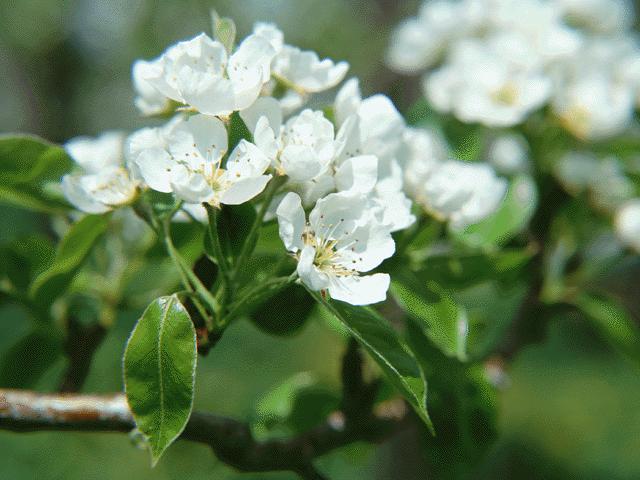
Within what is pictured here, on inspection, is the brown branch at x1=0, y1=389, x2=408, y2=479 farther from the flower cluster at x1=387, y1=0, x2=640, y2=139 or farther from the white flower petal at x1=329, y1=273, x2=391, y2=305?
the flower cluster at x1=387, y1=0, x2=640, y2=139

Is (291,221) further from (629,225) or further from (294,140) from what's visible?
(629,225)

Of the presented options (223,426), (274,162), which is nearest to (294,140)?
(274,162)

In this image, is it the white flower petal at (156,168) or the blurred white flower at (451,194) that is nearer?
the white flower petal at (156,168)

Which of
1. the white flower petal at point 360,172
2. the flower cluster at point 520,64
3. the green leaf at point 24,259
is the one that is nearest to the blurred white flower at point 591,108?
the flower cluster at point 520,64

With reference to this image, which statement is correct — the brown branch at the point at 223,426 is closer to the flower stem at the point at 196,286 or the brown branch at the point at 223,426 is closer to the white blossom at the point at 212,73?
the flower stem at the point at 196,286

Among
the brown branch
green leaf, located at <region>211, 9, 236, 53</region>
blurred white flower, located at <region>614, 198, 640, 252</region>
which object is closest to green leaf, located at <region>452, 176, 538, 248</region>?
blurred white flower, located at <region>614, 198, 640, 252</region>

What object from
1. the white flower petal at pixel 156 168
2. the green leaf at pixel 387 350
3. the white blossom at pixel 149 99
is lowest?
the green leaf at pixel 387 350
